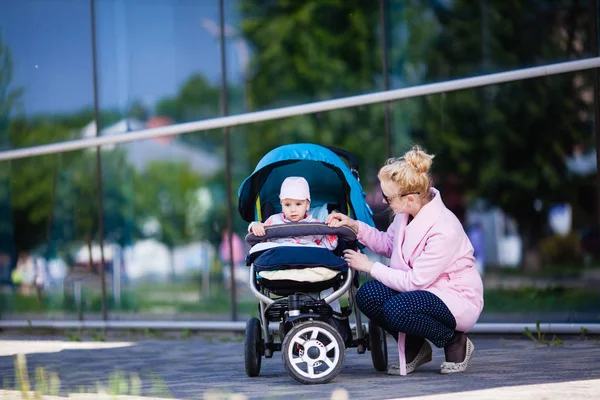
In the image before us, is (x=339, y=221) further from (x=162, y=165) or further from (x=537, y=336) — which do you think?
(x=162, y=165)

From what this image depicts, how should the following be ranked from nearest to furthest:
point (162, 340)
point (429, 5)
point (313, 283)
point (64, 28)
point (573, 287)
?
1. point (313, 283)
2. point (573, 287)
3. point (429, 5)
4. point (162, 340)
5. point (64, 28)

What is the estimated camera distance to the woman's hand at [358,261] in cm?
639

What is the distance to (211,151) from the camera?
11305mm

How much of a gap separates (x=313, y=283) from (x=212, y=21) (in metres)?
5.61

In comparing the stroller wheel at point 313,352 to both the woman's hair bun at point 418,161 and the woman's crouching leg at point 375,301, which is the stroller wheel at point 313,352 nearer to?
the woman's crouching leg at point 375,301

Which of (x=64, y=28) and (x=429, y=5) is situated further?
(x=64, y=28)

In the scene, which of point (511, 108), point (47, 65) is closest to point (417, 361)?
point (511, 108)

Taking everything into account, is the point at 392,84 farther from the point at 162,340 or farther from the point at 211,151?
the point at 162,340

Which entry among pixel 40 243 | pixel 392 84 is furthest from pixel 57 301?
pixel 392 84

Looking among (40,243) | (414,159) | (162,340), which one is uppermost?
(414,159)

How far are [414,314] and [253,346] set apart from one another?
1074 millimetres

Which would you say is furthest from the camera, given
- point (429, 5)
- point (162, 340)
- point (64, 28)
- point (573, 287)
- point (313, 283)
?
point (64, 28)

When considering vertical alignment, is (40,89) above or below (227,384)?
above

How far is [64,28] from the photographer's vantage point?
12.8m
